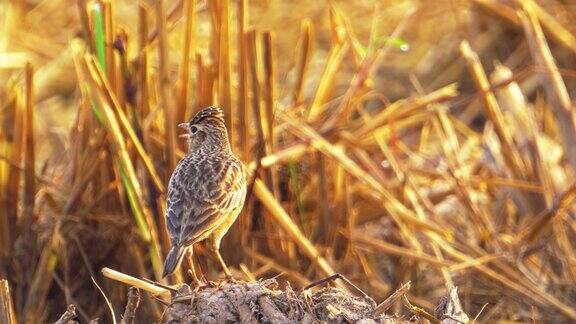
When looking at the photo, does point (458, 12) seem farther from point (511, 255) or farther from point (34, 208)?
point (34, 208)

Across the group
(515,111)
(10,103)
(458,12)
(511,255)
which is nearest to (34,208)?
(10,103)

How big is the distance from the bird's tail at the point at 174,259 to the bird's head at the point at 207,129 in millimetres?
736

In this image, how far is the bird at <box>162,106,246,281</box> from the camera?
176 inches

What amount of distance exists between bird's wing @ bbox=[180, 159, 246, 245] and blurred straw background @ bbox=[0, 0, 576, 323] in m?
0.35

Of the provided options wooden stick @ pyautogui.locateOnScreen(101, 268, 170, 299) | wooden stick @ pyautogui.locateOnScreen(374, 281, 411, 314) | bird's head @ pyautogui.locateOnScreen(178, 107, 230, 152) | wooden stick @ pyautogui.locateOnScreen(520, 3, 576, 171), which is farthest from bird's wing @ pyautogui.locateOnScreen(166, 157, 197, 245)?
wooden stick @ pyautogui.locateOnScreen(520, 3, 576, 171)

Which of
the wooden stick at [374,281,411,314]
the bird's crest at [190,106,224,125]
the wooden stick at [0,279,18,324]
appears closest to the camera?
the wooden stick at [374,281,411,314]

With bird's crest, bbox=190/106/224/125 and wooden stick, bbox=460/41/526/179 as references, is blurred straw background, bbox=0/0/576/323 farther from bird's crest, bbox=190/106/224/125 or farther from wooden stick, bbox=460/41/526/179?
bird's crest, bbox=190/106/224/125

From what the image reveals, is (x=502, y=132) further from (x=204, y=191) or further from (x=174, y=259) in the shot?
(x=174, y=259)

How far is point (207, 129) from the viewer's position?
16.4ft

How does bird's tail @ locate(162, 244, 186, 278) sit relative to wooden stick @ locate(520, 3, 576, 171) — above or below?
below

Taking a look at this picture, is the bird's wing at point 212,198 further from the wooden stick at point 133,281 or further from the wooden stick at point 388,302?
the wooden stick at point 388,302

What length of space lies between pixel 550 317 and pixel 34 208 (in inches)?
93.7

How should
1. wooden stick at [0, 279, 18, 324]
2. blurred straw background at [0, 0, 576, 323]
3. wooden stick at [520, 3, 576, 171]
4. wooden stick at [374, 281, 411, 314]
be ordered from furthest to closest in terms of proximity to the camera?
wooden stick at [520, 3, 576, 171] → blurred straw background at [0, 0, 576, 323] → wooden stick at [0, 279, 18, 324] → wooden stick at [374, 281, 411, 314]

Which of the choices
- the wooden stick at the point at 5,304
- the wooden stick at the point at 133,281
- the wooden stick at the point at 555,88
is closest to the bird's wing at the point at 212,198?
the wooden stick at the point at 133,281
